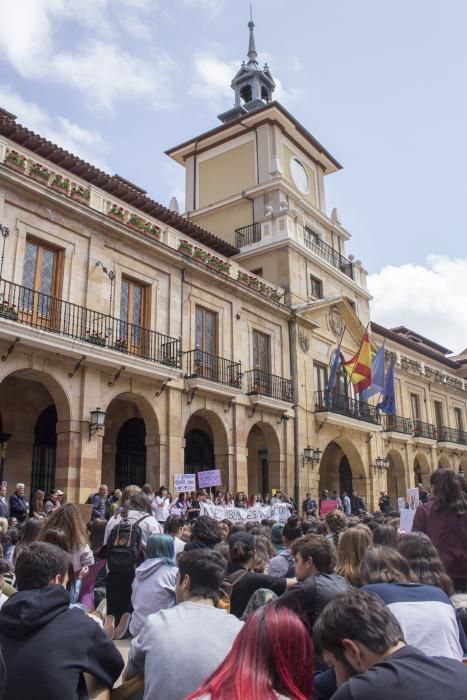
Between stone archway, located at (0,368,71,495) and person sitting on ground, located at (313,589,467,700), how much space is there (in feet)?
39.4

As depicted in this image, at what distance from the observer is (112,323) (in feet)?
50.1

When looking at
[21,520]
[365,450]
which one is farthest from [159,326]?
[365,450]

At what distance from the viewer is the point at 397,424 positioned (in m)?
28.9

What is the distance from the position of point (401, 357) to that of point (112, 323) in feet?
66.8

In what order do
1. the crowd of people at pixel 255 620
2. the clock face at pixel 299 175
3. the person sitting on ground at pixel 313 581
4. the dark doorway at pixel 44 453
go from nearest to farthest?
the crowd of people at pixel 255 620
the person sitting on ground at pixel 313 581
the dark doorway at pixel 44 453
the clock face at pixel 299 175

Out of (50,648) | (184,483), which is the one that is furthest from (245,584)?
(184,483)

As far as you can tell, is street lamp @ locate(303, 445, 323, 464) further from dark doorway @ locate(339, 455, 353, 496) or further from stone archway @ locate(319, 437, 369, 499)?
dark doorway @ locate(339, 455, 353, 496)

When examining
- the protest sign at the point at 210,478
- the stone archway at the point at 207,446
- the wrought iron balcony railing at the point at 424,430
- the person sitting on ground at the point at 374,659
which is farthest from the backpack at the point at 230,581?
the wrought iron balcony railing at the point at 424,430

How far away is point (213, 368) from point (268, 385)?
2624 millimetres

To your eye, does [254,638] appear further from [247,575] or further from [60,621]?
[247,575]

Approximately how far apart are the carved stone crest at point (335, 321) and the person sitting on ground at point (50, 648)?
71.8 feet

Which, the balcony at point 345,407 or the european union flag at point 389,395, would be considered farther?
the european union flag at point 389,395

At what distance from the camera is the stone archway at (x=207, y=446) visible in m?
18.1

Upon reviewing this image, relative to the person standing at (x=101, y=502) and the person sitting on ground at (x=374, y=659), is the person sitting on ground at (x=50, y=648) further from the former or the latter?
the person standing at (x=101, y=502)
